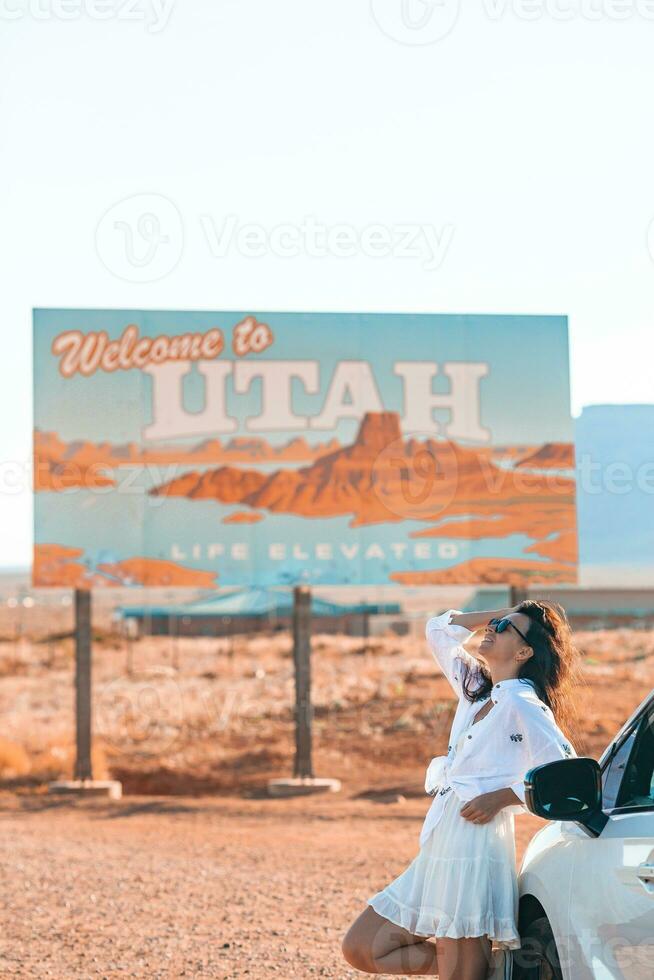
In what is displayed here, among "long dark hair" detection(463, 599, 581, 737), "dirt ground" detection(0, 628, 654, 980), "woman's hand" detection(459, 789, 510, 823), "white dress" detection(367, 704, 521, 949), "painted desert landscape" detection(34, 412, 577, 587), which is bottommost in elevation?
"dirt ground" detection(0, 628, 654, 980)

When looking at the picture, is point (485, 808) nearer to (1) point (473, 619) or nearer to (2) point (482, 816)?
(2) point (482, 816)

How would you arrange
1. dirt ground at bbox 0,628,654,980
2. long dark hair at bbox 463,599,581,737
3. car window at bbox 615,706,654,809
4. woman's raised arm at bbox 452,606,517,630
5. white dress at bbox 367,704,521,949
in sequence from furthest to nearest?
dirt ground at bbox 0,628,654,980
woman's raised arm at bbox 452,606,517,630
long dark hair at bbox 463,599,581,737
white dress at bbox 367,704,521,949
car window at bbox 615,706,654,809

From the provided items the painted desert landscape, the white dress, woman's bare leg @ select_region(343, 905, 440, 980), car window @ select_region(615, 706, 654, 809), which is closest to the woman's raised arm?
the white dress

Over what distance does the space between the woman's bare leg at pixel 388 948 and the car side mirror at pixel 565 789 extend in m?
0.98

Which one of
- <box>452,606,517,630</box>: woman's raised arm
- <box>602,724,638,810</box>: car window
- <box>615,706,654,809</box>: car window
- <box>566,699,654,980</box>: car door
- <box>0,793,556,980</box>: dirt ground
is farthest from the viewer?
<box>0,793,556,980</box>: dirt ground

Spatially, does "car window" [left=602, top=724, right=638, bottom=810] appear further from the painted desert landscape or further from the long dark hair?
the painted desert landscape

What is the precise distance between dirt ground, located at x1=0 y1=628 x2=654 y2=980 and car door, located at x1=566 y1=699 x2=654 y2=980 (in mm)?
788

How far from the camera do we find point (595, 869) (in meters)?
3.52

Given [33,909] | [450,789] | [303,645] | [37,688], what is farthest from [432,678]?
[450,789]

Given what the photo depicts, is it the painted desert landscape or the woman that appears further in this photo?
the painted desert landscape

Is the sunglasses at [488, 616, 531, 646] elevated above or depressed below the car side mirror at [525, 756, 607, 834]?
above

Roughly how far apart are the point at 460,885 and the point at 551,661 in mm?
735

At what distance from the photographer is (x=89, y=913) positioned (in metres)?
8.62

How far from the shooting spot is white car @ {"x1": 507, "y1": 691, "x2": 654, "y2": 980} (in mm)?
3197
